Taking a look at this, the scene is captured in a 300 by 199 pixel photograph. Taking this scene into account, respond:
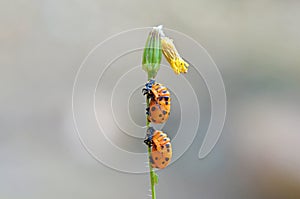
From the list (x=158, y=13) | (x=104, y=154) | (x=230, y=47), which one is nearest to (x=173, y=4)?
(x=158, y=13)

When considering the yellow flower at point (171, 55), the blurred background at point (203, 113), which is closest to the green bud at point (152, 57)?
the yellow flower at point (171, 55)

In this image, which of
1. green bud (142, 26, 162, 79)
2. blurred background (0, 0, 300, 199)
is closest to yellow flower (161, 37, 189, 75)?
green bud (142, 26, 162, 79)

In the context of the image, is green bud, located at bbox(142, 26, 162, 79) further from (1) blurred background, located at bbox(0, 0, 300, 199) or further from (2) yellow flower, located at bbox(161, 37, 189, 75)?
(1) blurred background, located at bbox(0, 0, 300, 199)

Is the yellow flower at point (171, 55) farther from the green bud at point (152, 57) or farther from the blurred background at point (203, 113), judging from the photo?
the blurred background at point (203, 113)

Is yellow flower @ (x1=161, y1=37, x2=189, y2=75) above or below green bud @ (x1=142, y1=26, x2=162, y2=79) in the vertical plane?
above

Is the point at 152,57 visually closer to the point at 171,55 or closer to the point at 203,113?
the point at 171,55

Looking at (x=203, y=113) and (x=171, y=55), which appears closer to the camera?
(x=171, y=55)

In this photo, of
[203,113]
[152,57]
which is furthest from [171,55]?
[203,113]

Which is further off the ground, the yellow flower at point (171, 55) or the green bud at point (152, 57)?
the yellow flower at point (171, 55)
